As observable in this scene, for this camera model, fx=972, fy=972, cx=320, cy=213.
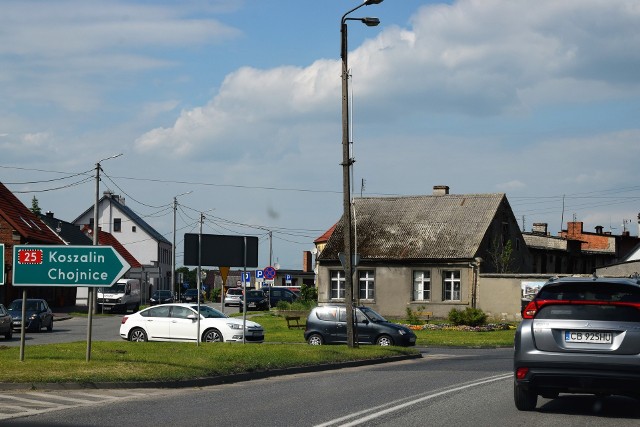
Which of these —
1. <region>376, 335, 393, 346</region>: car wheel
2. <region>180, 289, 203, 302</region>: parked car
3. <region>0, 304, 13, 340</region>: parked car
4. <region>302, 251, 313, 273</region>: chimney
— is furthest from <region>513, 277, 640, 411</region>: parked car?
<region>302, 251, 313, 273</region>: chimney

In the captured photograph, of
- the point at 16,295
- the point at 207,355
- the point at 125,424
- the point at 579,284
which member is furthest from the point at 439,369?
the point at 16,295

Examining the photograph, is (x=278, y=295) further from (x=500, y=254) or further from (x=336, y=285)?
(x=500, y=254)

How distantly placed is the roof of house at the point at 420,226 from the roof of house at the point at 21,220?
19.2 m

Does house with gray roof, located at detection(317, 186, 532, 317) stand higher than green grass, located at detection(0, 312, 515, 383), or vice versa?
house with gray roof, located at detection(317, 186, 532, 317)

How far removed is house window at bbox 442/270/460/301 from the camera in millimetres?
53000

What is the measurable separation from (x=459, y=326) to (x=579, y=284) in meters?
31.7

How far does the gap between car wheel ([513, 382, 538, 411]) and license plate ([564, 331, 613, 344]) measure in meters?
1.08

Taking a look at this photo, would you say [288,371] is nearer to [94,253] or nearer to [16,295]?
[94,253]

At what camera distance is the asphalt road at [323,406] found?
12.2m

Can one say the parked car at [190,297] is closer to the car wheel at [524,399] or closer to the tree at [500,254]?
the tree at [500,254]

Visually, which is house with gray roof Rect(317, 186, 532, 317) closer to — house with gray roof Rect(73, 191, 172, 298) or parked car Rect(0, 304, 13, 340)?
parked car Rect(0, 304, 13, 340)

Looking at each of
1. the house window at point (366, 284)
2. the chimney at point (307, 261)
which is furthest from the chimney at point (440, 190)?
the chimney at point (307, 261)

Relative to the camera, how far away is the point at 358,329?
104ft

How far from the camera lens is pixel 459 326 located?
144 ft
